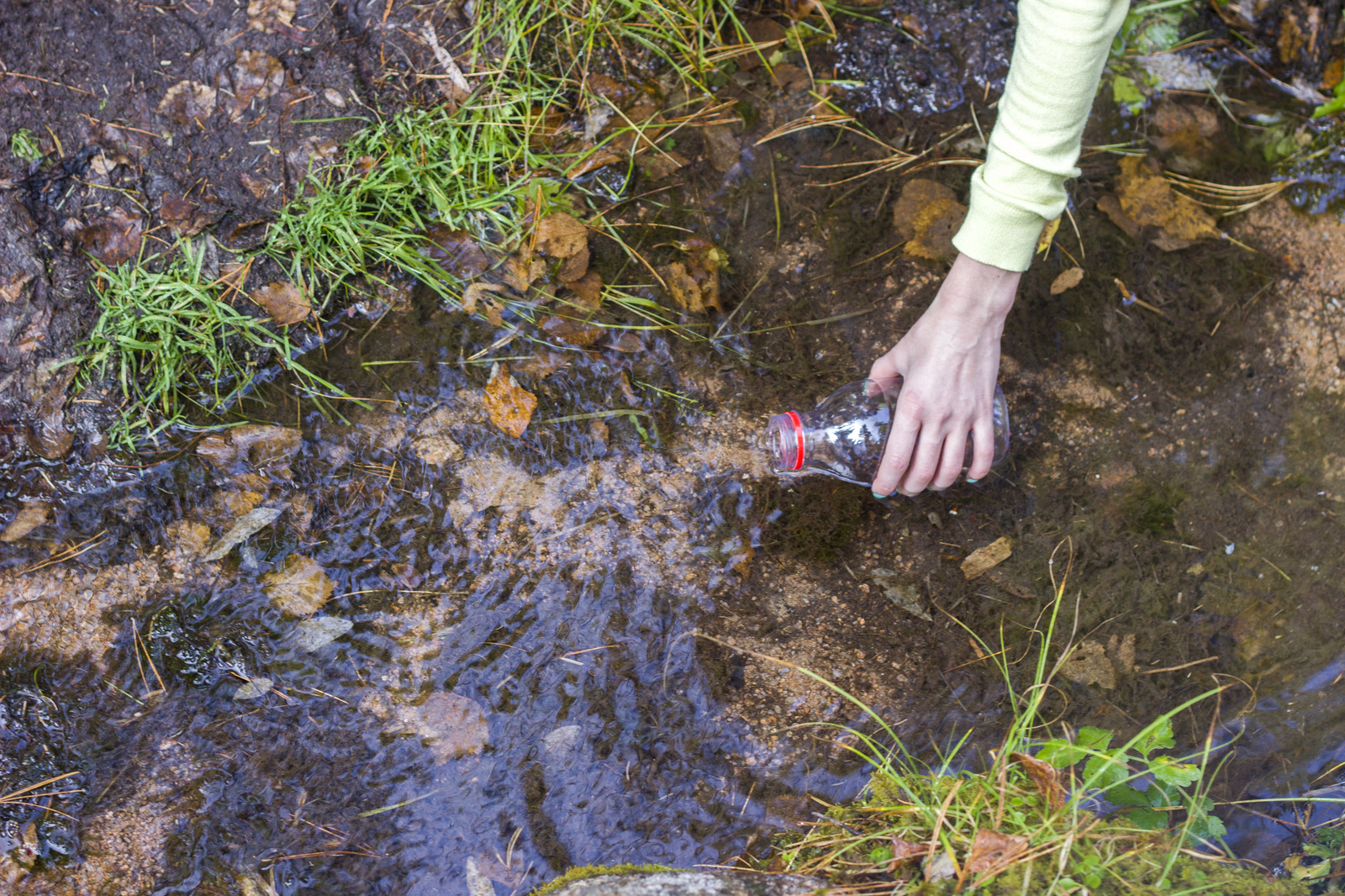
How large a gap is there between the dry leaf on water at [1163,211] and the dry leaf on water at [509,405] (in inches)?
77.4

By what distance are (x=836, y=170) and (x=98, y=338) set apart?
232 centimetres

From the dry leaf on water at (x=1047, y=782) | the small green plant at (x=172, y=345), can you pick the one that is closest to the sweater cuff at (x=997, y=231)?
the dry leaf on water at (x=1047, y=782)

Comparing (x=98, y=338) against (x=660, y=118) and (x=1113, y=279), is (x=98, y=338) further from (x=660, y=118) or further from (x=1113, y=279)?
(x=1113, y=279)

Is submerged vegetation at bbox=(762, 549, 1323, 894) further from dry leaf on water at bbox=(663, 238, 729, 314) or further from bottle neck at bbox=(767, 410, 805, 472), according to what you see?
dry leaf on water at bbox=(663, 238, 729, 314)

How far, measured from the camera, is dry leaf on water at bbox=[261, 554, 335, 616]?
203 cm

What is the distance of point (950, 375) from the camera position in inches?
65.9

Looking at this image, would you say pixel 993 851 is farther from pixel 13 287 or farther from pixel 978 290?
pixel 13 287

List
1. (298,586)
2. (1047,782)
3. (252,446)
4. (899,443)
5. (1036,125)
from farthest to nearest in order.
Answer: (252,446)
(298,586)
(899,443)
(1047,782)
(1036,125)

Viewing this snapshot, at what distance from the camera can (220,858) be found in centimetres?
184

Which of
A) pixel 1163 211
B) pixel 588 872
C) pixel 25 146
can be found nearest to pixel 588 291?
pixel 588 872

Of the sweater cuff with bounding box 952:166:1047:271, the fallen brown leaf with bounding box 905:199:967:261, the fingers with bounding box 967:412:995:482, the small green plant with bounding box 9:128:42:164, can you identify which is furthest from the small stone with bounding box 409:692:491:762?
the small green plant with bounding box 9:128:42:164

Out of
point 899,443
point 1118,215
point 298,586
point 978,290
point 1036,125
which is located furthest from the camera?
point 1118,215

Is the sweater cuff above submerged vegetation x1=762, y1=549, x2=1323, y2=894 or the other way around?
above

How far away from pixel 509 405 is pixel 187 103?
1.38 metres
